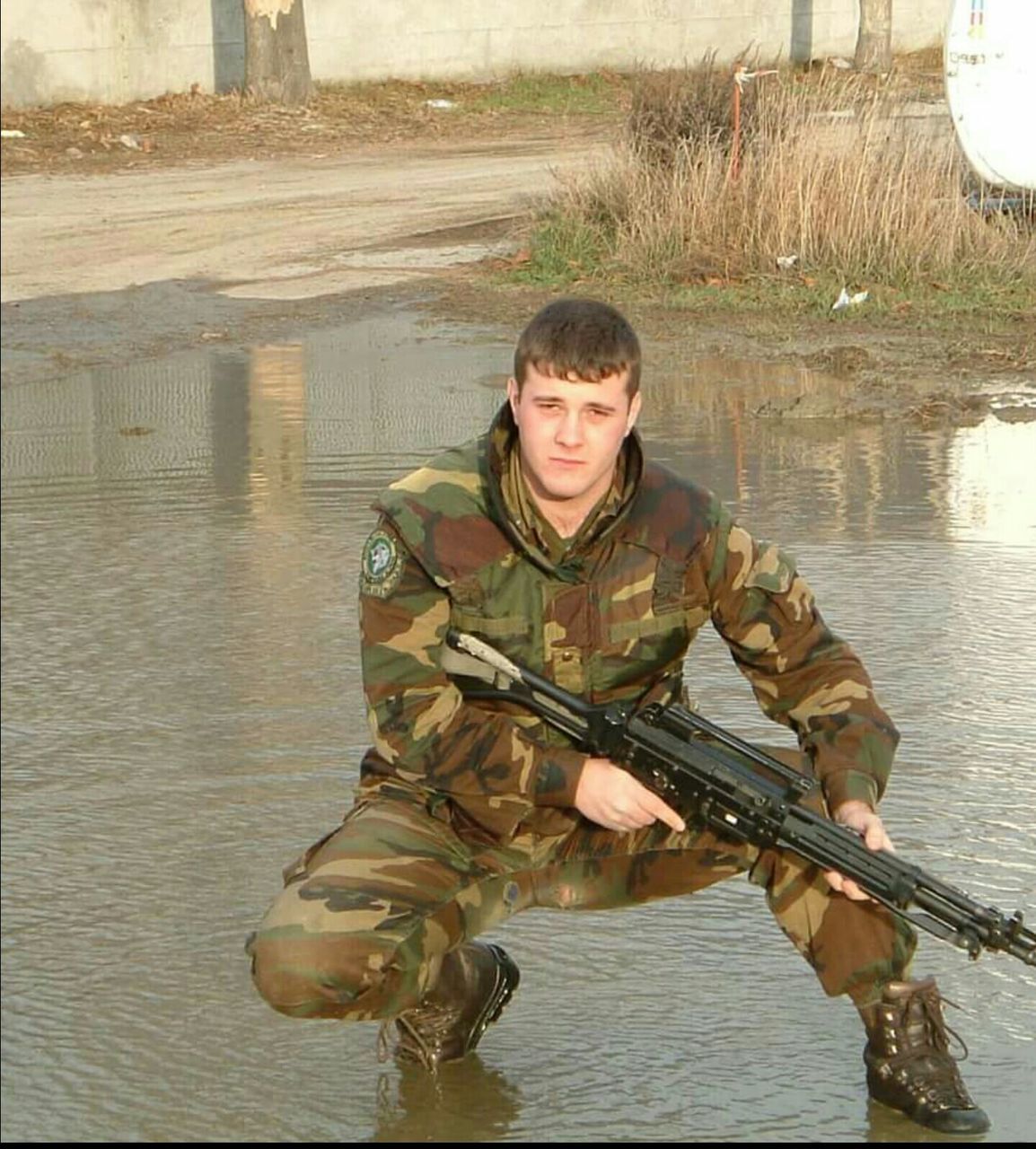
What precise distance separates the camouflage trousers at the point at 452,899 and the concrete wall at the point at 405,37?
61.9 feet

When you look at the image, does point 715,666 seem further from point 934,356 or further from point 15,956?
point 934,356

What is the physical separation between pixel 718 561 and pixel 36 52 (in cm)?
1922

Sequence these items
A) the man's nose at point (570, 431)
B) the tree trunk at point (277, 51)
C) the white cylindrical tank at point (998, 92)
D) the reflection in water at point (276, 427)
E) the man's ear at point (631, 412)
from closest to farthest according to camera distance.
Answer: the man's nose at point (570, 431), the man's ear at point (631, 412), the reflection in water at point (276, 427), the white cylindrical tank at point (998, 92), the tree trunk at point (277, 51)

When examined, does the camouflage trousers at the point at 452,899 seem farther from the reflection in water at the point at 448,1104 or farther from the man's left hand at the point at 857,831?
the reflection in water at the point at 448,1104

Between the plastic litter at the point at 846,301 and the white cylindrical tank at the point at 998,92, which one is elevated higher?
the white cylindrical tank at the point at 998,92

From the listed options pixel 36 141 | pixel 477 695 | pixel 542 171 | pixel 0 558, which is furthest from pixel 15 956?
pixel 36 141

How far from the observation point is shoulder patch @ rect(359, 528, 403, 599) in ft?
11.9

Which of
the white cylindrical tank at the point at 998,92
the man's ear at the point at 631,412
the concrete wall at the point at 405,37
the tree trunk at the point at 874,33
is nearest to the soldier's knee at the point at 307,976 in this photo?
the man's ear at the point at 631,412

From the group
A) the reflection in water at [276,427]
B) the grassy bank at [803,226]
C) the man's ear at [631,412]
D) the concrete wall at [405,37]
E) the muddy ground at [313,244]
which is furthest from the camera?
the concrete wall at [405,37]

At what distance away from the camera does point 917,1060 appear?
349 cm

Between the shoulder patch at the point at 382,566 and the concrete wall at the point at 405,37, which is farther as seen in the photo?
the concrete wall at the point at 405,37

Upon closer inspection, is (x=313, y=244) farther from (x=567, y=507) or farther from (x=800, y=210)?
(x=567, y=507)

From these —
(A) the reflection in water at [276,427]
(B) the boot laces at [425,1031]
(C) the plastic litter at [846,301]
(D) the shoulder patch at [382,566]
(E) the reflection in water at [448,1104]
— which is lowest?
(E) the reflection in water at [448,1104]

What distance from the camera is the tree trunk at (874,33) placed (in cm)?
2617
